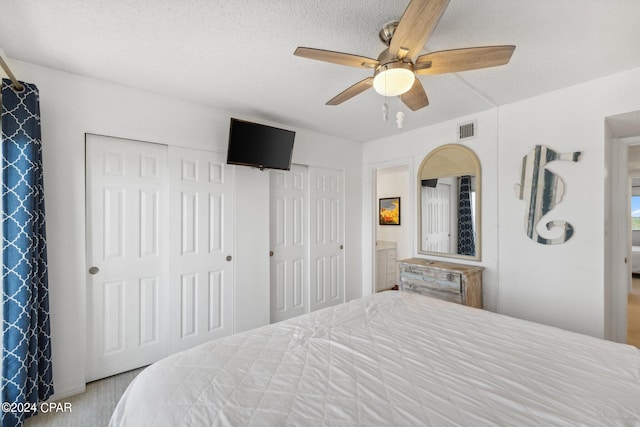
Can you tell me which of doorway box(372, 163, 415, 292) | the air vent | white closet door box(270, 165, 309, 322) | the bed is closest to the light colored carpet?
the bed

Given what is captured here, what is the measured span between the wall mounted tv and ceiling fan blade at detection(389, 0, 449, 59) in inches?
65.2

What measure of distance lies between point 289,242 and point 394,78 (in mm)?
2316

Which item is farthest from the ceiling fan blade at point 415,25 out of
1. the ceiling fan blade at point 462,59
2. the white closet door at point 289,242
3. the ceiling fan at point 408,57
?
the white closet door at point 289,242

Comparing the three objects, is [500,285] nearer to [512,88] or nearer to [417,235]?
[417,235]

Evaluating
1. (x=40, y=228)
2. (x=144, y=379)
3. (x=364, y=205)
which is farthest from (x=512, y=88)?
(x=40, y=228)

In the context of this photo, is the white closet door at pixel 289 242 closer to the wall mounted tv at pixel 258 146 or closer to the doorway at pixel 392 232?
the wall mounted tv at pixel 258 146

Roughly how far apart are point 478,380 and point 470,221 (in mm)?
2199

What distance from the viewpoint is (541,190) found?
248 cm

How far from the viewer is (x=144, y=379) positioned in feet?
3.77

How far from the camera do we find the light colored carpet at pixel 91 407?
1.82 metres

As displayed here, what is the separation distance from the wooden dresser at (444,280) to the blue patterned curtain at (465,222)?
0.63 feet

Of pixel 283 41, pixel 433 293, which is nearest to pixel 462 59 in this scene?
pixel 283 41

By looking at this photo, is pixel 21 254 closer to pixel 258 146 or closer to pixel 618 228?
pixel 258 146

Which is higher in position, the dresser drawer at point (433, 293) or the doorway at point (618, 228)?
the doorway at point (618, 228)
